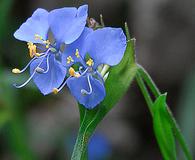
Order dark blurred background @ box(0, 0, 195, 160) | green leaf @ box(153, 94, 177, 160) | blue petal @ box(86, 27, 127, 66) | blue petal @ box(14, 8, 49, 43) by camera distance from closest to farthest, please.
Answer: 1. blue petal @ box(86, 27, 127, 66)
2. blue petal @ box(14, 8, 49, 43)
3. green leaf @ box(153, 94, 177, 160)
4. dark blurred background @ box(0, 0, 195, 160)

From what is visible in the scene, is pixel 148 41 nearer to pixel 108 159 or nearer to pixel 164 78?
pixel 164 78

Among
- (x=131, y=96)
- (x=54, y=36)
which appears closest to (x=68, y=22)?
(x=54, y=36)

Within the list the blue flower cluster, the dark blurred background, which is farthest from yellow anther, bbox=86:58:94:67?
the dark blurred background

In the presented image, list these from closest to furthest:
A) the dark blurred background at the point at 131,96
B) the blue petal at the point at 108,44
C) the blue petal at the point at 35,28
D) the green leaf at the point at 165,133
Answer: the blue petal at the point at 108,44 → the blue petal at the point at 35,28 → the green leaf at the point at 165,133 → the dark blurred background at the point at 131,96

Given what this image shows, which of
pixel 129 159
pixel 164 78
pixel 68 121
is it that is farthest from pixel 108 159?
pixel 164 78

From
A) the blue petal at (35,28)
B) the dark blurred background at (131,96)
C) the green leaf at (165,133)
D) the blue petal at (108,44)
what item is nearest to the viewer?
the blue petal at (108,44)

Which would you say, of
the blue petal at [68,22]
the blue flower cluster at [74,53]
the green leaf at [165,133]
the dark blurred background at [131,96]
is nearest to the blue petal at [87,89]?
the blue flower cluster at [74,53]

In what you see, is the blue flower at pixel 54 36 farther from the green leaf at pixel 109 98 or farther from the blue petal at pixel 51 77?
the green leaf at pixel 109 98

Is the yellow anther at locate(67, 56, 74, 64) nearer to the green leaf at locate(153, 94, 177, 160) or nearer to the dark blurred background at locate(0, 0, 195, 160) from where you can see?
the green leaf at locate(153, 94, 177, 160)
